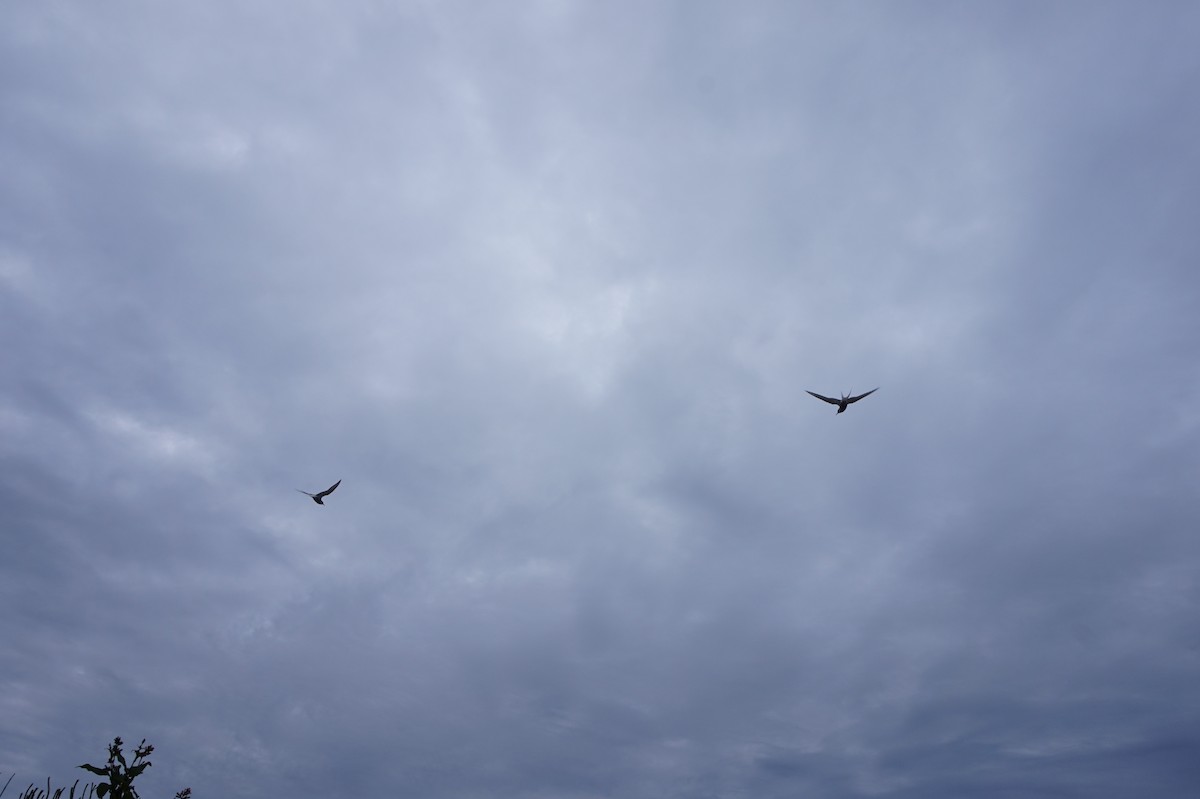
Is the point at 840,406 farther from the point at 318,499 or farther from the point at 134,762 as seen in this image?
the point at 134,762

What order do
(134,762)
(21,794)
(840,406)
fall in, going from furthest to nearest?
(840,406)
(21,794)
(134,762)

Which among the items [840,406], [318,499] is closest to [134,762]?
[318,499]

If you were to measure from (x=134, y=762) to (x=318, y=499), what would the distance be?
5828 centimetres

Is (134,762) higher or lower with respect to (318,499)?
lower

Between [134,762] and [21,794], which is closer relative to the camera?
[134,762]

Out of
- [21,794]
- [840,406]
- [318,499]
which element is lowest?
[21,794]

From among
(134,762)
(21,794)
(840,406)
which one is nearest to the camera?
(134,762)

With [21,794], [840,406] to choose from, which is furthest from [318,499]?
[840,406]

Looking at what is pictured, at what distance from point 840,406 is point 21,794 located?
2754 inches

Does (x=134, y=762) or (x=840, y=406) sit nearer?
(x=134, y=762)

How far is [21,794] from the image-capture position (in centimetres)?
3158

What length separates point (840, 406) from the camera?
76250 mm

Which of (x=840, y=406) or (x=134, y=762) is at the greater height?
(x=840, y=406)

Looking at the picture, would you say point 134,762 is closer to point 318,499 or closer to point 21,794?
point 21,794
